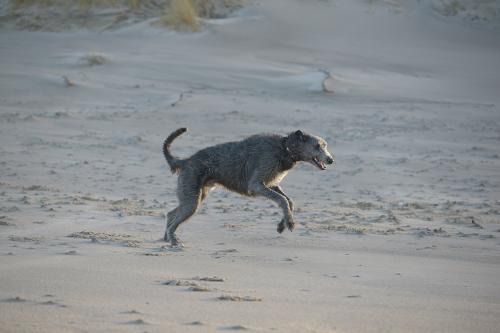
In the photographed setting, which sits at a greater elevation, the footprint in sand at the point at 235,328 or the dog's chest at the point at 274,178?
the footprint in sand at the point at 235,328

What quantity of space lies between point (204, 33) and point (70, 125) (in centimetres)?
756

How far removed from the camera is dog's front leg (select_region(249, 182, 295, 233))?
25.7 ft

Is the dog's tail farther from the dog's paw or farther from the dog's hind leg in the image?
the dog's paw

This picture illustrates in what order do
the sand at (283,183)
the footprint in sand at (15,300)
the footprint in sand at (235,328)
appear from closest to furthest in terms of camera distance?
the footprint in sand at (235,328), the footprint in sand at (15,300), the sand at (283,183)

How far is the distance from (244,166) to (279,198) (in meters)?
0.56

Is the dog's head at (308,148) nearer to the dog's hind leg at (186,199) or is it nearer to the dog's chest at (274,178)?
the dog's chest at (274,178)

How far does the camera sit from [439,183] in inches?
475

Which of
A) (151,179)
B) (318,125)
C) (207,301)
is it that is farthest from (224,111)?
(207,301)

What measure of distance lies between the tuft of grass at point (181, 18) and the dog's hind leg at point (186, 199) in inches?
523

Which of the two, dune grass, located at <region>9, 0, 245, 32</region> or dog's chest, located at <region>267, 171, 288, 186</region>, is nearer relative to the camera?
dog's chest, located at <region>267, 171, 288, 186</region>

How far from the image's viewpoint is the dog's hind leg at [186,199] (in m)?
8.02

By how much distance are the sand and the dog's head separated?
782mm

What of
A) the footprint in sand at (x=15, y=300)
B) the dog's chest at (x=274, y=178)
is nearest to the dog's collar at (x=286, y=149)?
the dog's chest at (x=274, y=178)

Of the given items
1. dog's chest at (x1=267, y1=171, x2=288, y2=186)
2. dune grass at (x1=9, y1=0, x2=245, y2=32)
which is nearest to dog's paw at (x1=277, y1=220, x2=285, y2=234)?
dog's chest at (x1=267, y1=171, x2=288, y2=186)
